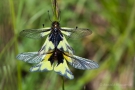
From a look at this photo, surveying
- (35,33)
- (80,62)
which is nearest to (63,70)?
(80,62)

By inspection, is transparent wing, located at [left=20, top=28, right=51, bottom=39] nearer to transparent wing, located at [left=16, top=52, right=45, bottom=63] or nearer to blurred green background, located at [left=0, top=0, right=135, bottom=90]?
transparent wing, located at [left=16, top=52, right=45, bottom=63]

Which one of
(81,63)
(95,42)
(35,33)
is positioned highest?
(35,33)

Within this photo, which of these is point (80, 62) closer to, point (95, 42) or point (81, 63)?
point (81, 63)

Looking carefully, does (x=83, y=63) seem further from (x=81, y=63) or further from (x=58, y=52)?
(x=58, y=52)

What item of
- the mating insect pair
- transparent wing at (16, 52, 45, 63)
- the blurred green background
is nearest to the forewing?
the mating insect pair

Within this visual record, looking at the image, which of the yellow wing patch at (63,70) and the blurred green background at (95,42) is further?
the blurred green background at (95,42)

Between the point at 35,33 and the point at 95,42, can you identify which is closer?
the point at 35,33

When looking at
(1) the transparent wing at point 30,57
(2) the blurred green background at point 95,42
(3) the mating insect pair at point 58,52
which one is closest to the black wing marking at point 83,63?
(3) the mating insect pair at point 58,52

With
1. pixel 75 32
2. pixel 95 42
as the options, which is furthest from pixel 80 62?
pixel 95 42

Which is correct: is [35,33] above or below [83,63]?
above

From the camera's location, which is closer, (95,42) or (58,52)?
(58,52)

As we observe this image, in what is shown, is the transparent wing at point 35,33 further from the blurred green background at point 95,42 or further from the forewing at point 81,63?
the blurred green background at point 95,42
